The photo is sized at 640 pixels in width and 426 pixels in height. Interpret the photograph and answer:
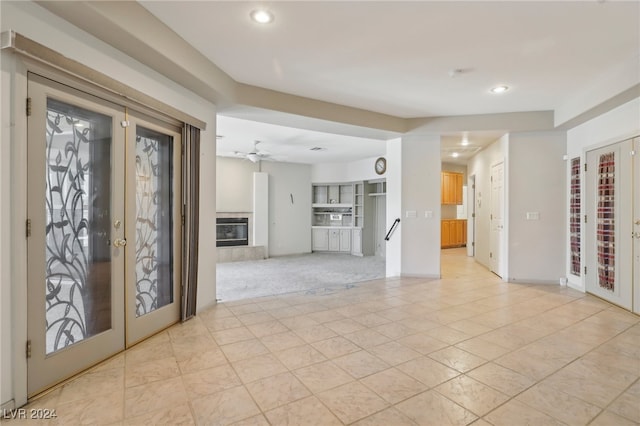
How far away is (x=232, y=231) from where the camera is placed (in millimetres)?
8625

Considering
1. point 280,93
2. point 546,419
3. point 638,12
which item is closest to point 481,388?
point 546,419

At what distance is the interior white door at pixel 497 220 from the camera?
5.57m

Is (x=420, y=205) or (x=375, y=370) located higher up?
(x=420, y=205)

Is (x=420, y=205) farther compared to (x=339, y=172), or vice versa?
(x=339, y=172)

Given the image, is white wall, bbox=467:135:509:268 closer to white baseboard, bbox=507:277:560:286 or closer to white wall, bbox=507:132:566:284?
white wall, bbox=507:132:566:284

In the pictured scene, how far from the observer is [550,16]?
97.5 inches

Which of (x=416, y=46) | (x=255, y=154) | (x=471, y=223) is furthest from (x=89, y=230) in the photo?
(x=471, y=223)

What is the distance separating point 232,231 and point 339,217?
327 centimetres

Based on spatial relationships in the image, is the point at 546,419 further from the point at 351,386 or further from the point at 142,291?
the point at 142,291

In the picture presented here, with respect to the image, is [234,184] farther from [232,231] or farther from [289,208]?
[289,208]

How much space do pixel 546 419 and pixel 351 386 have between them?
1158 millimetres

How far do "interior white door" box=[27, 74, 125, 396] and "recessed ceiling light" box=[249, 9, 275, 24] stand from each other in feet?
4.52

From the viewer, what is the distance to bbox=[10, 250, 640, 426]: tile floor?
74.3 inches

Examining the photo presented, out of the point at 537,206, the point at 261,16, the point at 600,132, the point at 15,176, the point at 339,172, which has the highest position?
the point at 261,16
